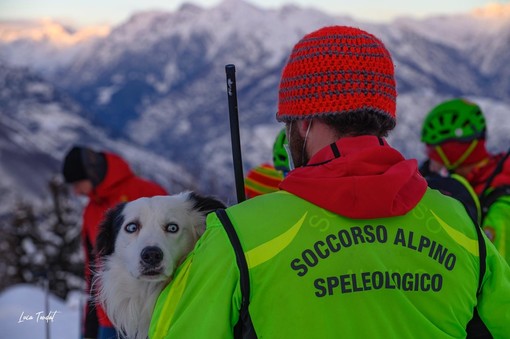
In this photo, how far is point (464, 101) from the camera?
15.6 feet

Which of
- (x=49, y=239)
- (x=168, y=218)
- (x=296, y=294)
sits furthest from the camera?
(x=49, y=239)

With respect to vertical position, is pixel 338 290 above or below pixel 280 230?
below

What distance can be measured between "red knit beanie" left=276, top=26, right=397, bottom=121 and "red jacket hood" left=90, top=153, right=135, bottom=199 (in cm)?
358

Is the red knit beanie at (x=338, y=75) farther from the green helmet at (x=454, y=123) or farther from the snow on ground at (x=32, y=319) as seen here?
the snow on ground at (x=32, y=319)

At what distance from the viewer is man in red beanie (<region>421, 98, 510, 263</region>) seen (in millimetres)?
4041

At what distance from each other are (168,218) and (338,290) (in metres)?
1.02

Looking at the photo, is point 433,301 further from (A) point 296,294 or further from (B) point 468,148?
(B) point 468,148

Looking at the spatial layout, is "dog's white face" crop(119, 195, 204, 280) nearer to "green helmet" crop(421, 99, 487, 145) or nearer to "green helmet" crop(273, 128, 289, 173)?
"green helmet" crop(273, 128, 289, 173)

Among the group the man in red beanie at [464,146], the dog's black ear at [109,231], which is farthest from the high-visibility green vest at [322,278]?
the man in red beanie at [464,146]

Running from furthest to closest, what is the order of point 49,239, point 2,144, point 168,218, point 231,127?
point 2,144
point 49,239
point 168,218
point 231,127

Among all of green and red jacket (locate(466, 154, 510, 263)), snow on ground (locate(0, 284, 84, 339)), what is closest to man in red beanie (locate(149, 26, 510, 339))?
green and red jacket (locate(466, 154, 510, 263))

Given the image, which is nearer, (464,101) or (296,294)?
(296,294)

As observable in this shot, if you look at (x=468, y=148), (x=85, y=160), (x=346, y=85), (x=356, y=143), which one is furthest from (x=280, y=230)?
(x=85, y=160)

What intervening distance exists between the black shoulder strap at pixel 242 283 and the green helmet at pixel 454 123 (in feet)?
10.4
